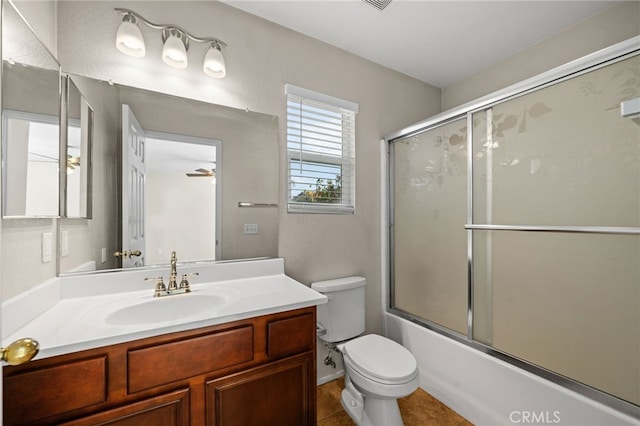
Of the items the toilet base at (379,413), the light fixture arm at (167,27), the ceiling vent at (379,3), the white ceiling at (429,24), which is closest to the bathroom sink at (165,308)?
the toilet base at (379,413)

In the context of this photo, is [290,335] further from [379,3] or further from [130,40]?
[379,3]

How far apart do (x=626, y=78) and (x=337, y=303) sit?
183 cm

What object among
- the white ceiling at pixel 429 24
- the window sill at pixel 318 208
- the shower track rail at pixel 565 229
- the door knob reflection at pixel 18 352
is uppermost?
the white ceiling at pixel 429 24

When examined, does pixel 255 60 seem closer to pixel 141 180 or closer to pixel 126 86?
pixel 126 86

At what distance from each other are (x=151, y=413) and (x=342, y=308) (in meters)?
1.19

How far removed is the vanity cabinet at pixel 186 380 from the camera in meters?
0.82

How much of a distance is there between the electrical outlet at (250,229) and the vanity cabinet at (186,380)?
0.65m

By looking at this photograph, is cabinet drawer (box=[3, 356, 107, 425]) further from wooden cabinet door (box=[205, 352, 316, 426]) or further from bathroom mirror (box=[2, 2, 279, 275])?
bathroom mirror (box=[2, 2, 279, 275])

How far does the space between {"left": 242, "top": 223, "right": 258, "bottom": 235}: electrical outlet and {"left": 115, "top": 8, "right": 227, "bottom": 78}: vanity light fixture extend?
2.87 feet

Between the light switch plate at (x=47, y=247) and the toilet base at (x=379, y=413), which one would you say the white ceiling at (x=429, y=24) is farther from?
the toilet base at (x=379, y=413)

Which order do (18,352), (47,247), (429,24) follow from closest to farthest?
(18,352)
(47,247)
(429,24)

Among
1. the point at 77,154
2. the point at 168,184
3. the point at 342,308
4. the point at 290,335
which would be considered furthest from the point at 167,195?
the point at 342,308

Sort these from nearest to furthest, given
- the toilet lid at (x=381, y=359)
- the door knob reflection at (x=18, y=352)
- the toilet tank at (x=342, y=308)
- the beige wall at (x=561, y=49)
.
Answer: the door knob reflection at (x=18, y=352), the toilet lid at (x=381, y=359), the beige wall at (x=561, y=49), the toilet tank at (x=342, y=308)

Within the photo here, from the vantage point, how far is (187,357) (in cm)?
101
